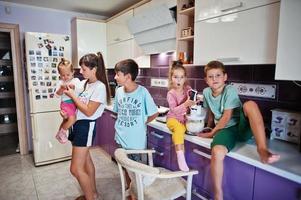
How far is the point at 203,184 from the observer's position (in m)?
1.37

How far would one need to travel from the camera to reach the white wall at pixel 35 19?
2.82 metres

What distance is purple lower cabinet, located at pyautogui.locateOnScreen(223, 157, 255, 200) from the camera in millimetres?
1090

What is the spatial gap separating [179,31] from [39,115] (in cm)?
209

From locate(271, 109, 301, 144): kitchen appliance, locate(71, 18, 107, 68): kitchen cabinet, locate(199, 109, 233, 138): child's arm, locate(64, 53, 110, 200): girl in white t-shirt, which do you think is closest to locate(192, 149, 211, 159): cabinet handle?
locate(199, 109, 233, 138): child's arm

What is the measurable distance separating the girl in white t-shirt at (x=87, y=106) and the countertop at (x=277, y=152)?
2.45ft

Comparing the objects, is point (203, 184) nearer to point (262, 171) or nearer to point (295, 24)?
point (262, 171)

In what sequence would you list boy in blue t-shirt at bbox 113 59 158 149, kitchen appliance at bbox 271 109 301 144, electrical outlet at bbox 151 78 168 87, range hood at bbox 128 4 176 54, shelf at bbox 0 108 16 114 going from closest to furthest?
kitchen appliance at bbox 271 109 301 144
boy in blue t-shirt at bbox 113 59 158 149
range hood at bbox 128 4 176 54
electrical outlet at bbox 151 78 168 87
shelf at bbox 0 108 16 114

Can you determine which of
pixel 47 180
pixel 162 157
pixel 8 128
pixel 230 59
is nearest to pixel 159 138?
pixel 162 157

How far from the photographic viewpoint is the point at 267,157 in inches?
38.7

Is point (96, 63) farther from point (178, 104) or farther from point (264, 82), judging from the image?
point (264, 82)

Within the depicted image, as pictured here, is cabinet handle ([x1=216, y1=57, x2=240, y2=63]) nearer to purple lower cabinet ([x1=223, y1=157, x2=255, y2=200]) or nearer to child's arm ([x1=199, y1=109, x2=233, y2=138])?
child's arm ([x1=199, y1=109, x2=233, y2=138])

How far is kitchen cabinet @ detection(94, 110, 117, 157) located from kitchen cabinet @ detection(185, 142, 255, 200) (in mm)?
1278

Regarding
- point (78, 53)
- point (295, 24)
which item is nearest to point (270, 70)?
point (295, 24)

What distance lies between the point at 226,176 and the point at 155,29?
1478 millimetres
